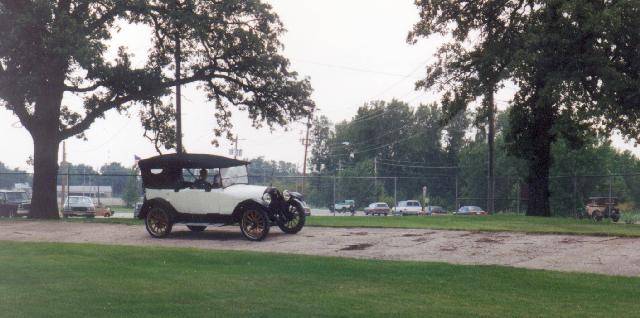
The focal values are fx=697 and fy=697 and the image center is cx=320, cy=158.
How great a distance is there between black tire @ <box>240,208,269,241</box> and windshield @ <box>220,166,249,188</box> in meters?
1.03

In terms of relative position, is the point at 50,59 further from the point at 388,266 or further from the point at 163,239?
the point at 388,266

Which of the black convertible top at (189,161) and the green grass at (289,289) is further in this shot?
the black convertible top at (189,161)

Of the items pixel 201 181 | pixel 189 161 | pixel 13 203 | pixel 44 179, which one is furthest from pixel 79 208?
pixel 201 181

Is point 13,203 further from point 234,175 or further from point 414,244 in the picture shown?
point 414,244

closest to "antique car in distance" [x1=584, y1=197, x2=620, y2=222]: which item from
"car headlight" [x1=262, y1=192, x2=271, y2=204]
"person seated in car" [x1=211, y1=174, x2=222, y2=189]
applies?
"car headlight" [x1=262, y1=192, x2=271, y2=204]

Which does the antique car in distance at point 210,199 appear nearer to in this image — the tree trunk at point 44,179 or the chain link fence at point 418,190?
the tree trunk at point 44,179

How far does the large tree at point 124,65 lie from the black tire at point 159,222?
7.86 metres

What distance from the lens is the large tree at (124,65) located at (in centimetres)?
2438

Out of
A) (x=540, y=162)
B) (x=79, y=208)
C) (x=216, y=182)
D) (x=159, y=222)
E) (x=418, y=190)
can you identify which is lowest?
(x=79, y=208)

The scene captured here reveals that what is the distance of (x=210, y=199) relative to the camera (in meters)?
17.7

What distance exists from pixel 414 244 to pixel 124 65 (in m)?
16.0

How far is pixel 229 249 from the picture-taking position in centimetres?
1580

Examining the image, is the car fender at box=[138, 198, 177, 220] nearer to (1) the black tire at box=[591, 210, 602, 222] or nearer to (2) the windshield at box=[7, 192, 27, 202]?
(2) the windshield at box=[7, 192, 27, 202]

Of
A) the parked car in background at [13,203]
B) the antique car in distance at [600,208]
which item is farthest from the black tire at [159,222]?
the antique car in distance at [600,208]
